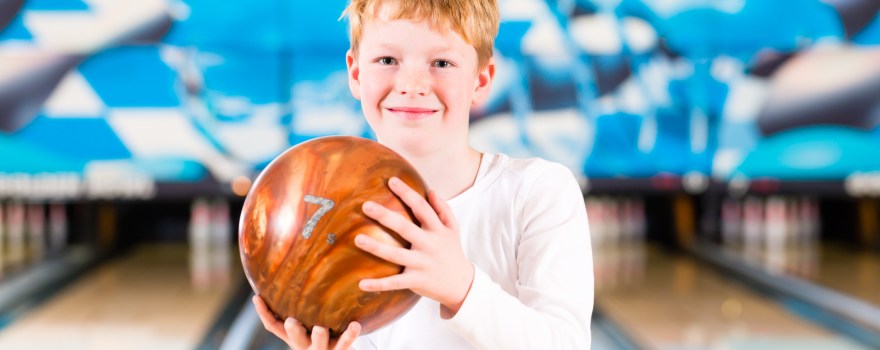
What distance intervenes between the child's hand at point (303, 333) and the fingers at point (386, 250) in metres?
0.08

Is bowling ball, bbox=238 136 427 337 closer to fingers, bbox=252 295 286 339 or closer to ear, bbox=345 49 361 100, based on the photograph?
fingers, bbox=252 295 286 339

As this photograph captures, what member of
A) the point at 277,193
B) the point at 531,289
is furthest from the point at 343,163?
the point at 531,289

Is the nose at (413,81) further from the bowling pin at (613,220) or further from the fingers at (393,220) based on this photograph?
the bowling pin at (613,220)

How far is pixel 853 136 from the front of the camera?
4863mm

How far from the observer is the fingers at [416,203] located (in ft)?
2.64

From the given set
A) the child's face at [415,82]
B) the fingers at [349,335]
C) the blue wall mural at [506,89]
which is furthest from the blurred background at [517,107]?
the fingers at [349,335]

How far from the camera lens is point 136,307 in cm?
405

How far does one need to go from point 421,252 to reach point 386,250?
30 mm

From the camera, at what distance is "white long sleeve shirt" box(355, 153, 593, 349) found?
0.91 meters

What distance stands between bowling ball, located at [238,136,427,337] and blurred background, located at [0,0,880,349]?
143 inches

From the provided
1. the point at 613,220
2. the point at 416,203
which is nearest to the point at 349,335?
the point at 416,203

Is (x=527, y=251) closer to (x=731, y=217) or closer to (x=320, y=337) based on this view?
(x=320, y=337)

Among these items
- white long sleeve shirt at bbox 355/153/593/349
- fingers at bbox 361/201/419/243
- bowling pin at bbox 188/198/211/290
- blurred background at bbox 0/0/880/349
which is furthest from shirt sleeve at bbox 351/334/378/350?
bowling pin at bbox 188/198/211/290

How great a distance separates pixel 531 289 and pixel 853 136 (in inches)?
174
